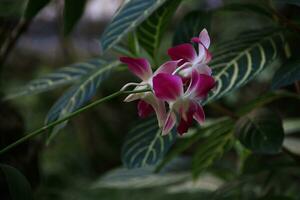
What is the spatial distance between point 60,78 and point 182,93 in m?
0.57

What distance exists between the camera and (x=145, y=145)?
1.07 m

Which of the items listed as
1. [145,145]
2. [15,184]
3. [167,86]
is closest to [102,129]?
[145,145]

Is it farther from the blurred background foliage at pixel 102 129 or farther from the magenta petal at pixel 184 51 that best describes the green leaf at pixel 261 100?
the magenta petal at pixel 184 51

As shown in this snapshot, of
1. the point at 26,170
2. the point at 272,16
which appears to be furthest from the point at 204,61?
the point at 26,170

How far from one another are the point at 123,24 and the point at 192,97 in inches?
11.3

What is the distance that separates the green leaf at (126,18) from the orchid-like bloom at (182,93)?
0.25 metres

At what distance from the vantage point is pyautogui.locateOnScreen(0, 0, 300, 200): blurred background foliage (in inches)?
51.5

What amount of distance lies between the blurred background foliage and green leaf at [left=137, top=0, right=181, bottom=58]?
0.15ft

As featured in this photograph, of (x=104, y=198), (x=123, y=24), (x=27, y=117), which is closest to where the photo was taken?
(x=123, y=24)

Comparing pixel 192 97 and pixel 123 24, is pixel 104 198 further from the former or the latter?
pixel 192 97

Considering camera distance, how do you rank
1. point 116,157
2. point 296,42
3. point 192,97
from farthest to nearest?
point 116,157, point 296,42, point 192,97

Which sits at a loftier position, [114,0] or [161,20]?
[161,20]

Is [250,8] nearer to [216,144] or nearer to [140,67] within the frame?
[216,144]

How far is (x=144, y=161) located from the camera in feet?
3.33
